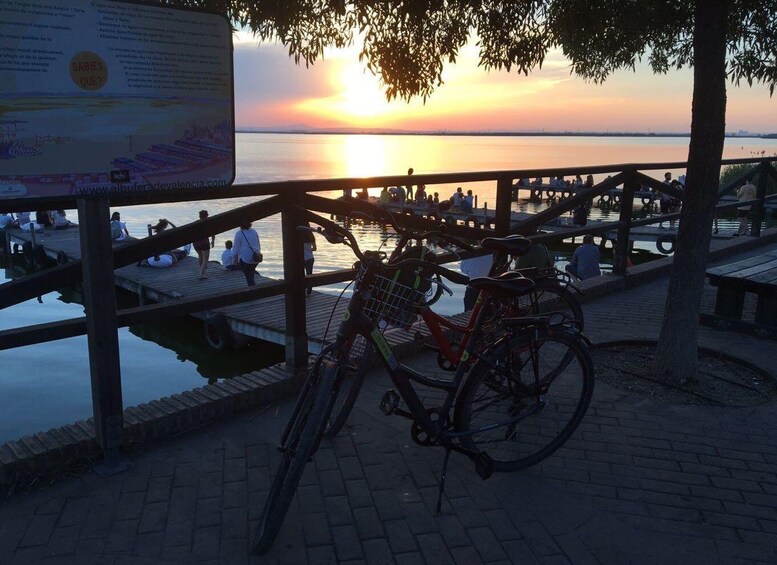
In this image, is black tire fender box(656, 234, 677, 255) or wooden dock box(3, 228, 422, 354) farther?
black tire fender box(656, 234, 677, 255)

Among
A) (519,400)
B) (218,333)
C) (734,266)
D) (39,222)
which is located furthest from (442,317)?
(39,222)

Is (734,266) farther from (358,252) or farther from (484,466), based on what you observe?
(358,252)

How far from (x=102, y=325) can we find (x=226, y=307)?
7.68 meters

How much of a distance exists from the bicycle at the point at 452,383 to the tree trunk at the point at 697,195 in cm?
104

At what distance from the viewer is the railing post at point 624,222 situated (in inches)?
284

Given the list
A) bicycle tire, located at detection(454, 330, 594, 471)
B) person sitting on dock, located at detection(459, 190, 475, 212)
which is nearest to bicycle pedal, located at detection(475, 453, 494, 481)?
bicycle tire, located at detection(454, 330, 594, 471)

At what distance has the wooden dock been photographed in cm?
1255

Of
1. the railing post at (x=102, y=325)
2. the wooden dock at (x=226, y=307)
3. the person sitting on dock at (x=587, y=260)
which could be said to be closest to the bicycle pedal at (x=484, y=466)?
the railing post at (x=102, y=325)

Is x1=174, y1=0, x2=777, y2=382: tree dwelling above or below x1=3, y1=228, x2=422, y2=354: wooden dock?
above

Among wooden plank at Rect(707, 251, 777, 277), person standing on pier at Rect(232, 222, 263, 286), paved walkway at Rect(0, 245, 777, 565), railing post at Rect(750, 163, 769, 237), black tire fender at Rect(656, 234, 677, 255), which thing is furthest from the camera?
black tire fender at Rect(656, 234, 677, 255)

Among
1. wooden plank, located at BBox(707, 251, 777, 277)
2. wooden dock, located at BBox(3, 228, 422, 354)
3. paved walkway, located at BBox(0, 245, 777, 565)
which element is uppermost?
wooden plank, located at BBox(707, 251, 777, 277)

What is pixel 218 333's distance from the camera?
14367 millimetres

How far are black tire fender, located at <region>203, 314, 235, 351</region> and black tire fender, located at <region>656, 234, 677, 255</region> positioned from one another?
49.2ft

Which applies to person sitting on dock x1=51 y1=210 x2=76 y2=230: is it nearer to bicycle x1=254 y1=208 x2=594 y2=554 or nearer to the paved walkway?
the paved walkway
